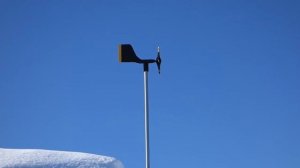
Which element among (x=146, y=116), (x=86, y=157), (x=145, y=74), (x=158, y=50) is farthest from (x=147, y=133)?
(x=86, y=157)

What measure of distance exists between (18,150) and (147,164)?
440 centimetres

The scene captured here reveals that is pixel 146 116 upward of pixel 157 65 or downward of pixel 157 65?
downward

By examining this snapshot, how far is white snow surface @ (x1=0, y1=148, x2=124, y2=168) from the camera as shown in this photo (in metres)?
11.2

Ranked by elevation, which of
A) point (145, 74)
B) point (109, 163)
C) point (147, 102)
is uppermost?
point (145, 74)

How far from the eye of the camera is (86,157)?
12.1m

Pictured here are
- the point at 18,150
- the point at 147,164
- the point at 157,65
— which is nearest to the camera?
the point at 147,164

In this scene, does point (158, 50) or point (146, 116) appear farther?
point (158, 50)

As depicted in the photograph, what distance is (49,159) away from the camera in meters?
11.6

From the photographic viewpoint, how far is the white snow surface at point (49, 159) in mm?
11203

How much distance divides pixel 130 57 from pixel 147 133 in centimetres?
162

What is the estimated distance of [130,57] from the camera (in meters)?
9.44

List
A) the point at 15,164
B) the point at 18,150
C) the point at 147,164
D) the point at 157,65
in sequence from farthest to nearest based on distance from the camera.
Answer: the point at 18,150, the point at 15,164, the point at 157,65, the point at 147,164

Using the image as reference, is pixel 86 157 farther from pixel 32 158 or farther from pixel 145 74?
pixel 145 74

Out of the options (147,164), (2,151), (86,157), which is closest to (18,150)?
(2,151)
